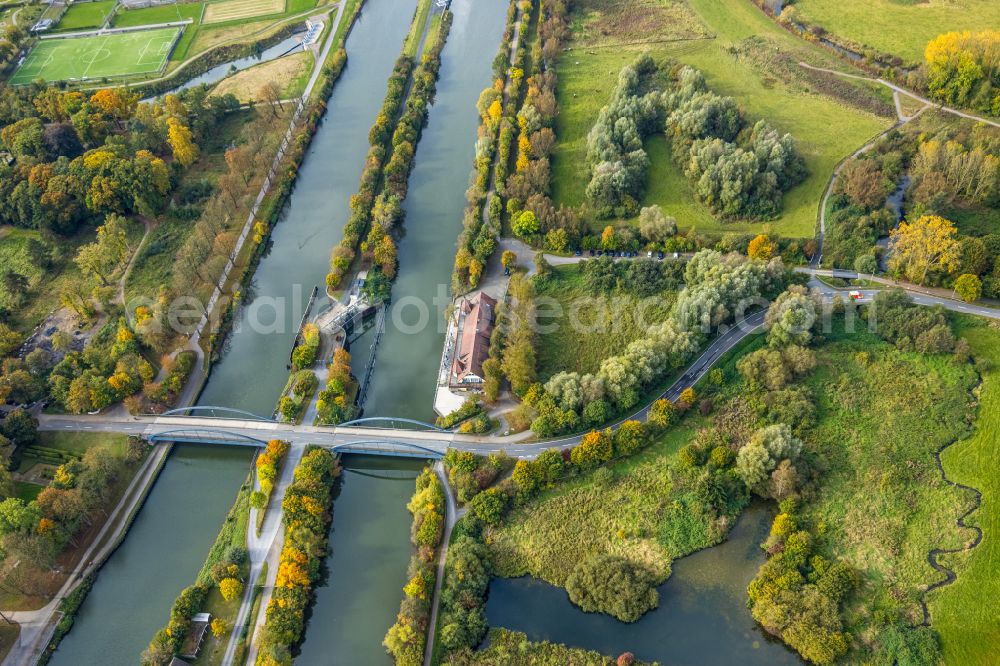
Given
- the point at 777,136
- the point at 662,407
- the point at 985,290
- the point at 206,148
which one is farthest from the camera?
the point at 206,148

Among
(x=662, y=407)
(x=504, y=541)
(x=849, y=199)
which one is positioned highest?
(x=849, y=199)

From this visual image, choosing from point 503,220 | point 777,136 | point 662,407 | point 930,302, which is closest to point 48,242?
point 503,220

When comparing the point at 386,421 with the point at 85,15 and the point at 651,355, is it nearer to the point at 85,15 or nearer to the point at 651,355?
the point at 651,355

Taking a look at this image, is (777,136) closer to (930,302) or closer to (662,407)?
(930,302)

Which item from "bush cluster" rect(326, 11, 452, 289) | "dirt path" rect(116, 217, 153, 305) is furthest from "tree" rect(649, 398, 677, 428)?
"dirt path" rect(116, 217, 153, 305)

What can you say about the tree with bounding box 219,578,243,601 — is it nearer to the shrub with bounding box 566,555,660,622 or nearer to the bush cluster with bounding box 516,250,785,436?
the shrub with bounding box 566,555,660,622
